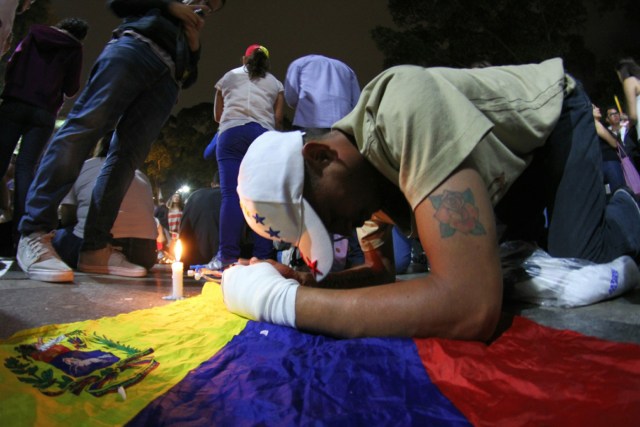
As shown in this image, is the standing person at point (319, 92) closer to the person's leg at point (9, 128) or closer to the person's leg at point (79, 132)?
the person's leg at point (79, 132)

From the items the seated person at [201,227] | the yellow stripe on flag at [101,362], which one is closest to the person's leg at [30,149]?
the seated person at [201,227]

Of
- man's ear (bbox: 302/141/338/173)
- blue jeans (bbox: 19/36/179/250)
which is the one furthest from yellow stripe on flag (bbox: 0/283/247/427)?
blue jeans (bbox: 19/36/179/250)

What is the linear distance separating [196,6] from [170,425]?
121 inches

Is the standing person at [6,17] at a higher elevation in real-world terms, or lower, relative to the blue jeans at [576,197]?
higher

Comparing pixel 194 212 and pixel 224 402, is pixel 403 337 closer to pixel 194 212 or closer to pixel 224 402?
pixel 224 402

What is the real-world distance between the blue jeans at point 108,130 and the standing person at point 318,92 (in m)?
1.25

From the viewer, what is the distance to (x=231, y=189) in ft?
11.2

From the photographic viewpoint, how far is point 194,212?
15.9ft

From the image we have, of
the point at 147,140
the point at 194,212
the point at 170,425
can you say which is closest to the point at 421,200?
the point at 170,425

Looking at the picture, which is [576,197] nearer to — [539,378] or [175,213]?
[539,378]

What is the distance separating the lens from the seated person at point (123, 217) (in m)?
3.51

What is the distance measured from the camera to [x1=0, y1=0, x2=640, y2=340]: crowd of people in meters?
1.27

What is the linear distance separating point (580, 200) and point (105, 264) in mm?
2738

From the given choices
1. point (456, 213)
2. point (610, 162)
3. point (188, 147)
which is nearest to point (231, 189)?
point (456, 213)
